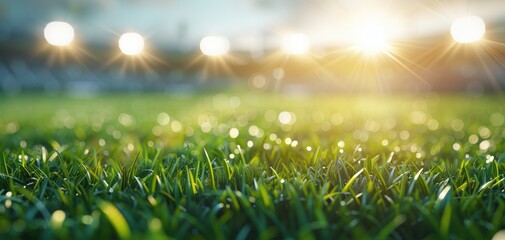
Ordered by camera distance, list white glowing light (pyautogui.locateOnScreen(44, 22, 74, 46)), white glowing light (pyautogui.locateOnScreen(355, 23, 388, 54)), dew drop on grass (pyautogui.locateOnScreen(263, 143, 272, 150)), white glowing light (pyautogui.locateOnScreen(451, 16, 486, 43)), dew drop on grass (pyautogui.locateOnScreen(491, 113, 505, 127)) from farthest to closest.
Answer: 1. white glowing light (pyautogui.locateOnScreen(44, 22, 74, 46))
2. white glowing light (pyautogui.locateOnScreen(355, 23, 388, 54))
3. white glowing light (pyautogui.locateOnScreen(451, 16, 486, 43))
4. dew drop on grass (pyautogui.locateOnScreen(491, 113, 505, 127))
5. dew drop on grass (pyautogui.locateOnScreen(263, 143, 272, 150))

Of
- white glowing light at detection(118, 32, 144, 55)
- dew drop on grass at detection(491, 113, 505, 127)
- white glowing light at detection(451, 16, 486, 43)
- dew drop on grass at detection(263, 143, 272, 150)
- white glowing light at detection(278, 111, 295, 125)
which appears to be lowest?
white glowing light at detection(278, 111, 295, 125)

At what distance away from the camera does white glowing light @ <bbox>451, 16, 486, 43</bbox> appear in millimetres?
10758

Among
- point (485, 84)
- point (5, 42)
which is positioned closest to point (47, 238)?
point (5, 42)

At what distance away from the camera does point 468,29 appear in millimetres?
10891

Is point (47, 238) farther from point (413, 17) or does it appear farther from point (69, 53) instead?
point (69, 53)

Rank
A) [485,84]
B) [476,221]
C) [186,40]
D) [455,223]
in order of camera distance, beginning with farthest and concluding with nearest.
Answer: [186,40], [485,84], [476,221], [455,223]

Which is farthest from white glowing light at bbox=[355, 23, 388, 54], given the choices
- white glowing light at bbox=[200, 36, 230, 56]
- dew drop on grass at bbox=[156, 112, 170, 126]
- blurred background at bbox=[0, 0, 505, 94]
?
dew drop on grass at bbox=[156, 112, 170, 126]

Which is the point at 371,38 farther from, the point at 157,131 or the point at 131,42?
the point at 157,131

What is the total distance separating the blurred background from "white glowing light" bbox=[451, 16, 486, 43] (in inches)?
1.3

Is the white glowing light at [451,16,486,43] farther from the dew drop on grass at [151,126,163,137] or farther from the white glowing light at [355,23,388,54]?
the dew drop on grass at [151,126,163,137]

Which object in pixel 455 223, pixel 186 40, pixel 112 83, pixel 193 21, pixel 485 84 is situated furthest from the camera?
pixel 112 83

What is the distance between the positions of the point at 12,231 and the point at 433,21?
67.7 ft

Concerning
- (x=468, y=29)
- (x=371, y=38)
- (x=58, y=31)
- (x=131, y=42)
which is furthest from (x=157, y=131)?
(x=58, y=31)

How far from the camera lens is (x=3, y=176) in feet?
4.87
